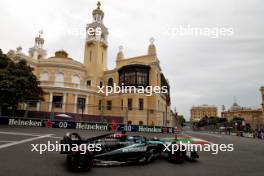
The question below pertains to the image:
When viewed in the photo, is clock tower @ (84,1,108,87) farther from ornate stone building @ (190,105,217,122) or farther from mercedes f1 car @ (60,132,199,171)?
ornate stone building @ (190,105,217,122)

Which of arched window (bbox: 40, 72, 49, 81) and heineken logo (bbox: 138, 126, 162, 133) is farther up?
arched window (bbox: 40, 72, 49, 81)

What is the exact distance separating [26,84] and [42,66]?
17460 mm

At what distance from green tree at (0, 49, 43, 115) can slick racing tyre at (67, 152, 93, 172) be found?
21.3m

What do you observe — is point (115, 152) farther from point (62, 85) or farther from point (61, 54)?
point (61, 54)

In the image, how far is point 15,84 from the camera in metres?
27.1

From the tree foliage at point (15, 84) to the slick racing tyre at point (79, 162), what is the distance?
21.7m

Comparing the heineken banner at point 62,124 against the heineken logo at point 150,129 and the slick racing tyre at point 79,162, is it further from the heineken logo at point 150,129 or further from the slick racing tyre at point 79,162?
the slick racing tyre at point 79,162

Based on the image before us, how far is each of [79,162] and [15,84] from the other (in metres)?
24.3

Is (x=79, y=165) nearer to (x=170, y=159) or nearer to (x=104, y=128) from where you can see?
(x=170, y=159)

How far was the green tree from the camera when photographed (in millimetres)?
26266

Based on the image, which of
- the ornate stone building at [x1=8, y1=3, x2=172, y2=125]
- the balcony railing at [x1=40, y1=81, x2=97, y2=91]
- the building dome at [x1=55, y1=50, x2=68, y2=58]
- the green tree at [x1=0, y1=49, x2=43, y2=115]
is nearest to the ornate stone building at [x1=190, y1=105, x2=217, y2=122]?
the ornate stone building at [x1=8, y1=3, x2=172, y2=125]

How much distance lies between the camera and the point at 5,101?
2655cm

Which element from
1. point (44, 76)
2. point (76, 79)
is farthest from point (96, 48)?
point (44, 76)

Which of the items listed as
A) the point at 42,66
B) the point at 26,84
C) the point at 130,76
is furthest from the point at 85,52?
the point at 26,84
